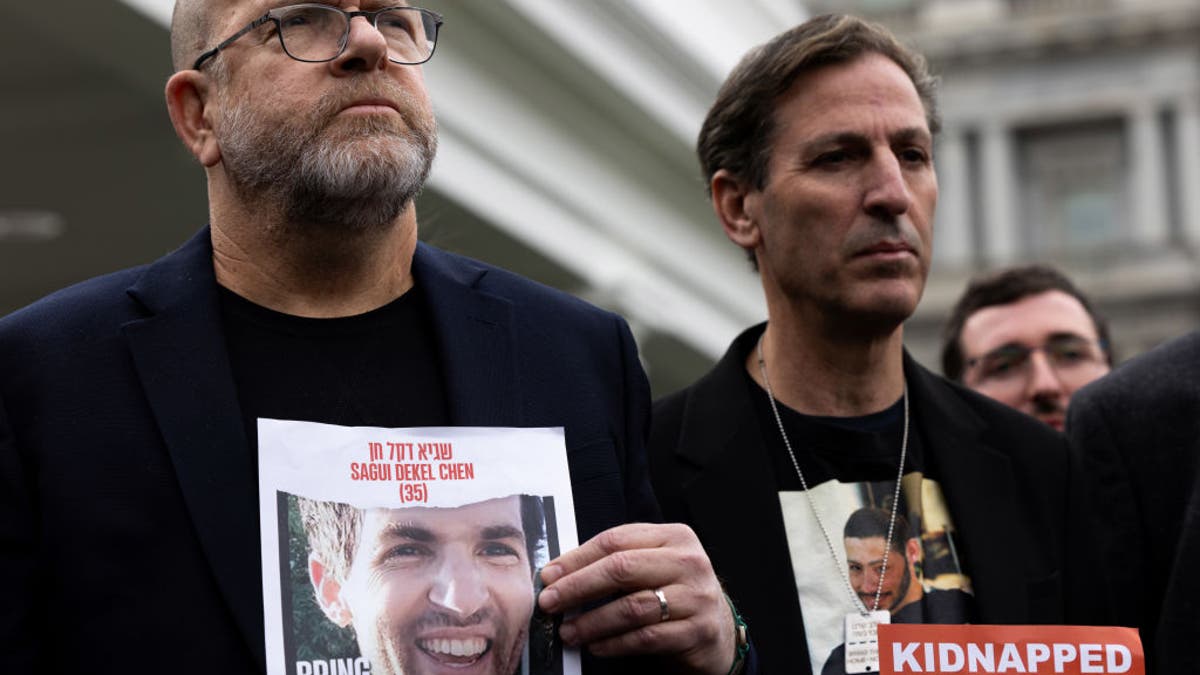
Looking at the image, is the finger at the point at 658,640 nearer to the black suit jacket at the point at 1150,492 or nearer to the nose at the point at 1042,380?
the black suit jacket at the point at 1150,492

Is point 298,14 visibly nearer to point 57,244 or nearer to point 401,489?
point 401,489

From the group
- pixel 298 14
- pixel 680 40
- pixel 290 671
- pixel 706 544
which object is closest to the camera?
pixel 290 671

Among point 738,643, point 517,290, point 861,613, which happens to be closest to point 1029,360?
point 861,613

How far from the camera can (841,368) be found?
124 inches

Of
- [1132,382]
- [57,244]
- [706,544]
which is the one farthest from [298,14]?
[57,244]

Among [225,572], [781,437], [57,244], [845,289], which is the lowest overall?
[225,572]

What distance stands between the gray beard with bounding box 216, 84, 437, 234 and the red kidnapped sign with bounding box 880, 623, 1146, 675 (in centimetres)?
88

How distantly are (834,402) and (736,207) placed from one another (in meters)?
0.44

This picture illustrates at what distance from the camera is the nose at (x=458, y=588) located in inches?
81.7

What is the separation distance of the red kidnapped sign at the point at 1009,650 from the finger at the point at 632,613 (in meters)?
0.46

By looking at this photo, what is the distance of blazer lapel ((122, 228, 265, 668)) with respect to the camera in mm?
2074

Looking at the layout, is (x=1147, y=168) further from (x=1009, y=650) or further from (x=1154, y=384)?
(x=1009, y=650)

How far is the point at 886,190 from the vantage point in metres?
3.06

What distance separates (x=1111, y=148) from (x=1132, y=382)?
118 ft
